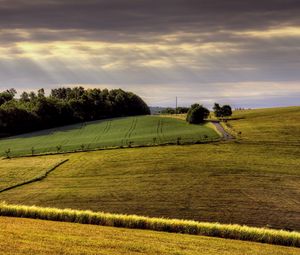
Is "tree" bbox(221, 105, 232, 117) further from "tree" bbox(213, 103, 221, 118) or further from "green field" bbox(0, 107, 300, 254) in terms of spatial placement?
"green field" bbox(0, 107, 300, 254)

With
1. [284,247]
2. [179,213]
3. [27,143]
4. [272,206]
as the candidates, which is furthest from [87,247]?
[27,143]

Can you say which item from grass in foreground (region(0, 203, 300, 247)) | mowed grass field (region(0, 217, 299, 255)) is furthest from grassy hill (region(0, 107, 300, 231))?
mowed grass field (region(0, 217, 299, 255))

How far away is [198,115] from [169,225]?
8911cm

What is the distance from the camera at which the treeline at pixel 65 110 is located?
146 metres

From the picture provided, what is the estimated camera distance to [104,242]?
2384 centimetres

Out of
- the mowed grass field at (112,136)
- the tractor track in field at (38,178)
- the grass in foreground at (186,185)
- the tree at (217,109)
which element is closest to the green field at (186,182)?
the grass in foreground at (186,185)

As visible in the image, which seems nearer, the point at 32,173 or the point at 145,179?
the point at 145,179

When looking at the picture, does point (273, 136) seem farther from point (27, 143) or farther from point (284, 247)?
point (284, 247)

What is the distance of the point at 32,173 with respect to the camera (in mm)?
71438

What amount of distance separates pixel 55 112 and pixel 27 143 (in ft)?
146

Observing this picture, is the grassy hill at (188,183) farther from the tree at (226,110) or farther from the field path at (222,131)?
the tree at (226,110)

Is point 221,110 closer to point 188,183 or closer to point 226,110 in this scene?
point 226,110

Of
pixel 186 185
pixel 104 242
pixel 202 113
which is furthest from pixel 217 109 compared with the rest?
pixel 104 242

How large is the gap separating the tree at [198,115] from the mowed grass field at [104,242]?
91039mm
